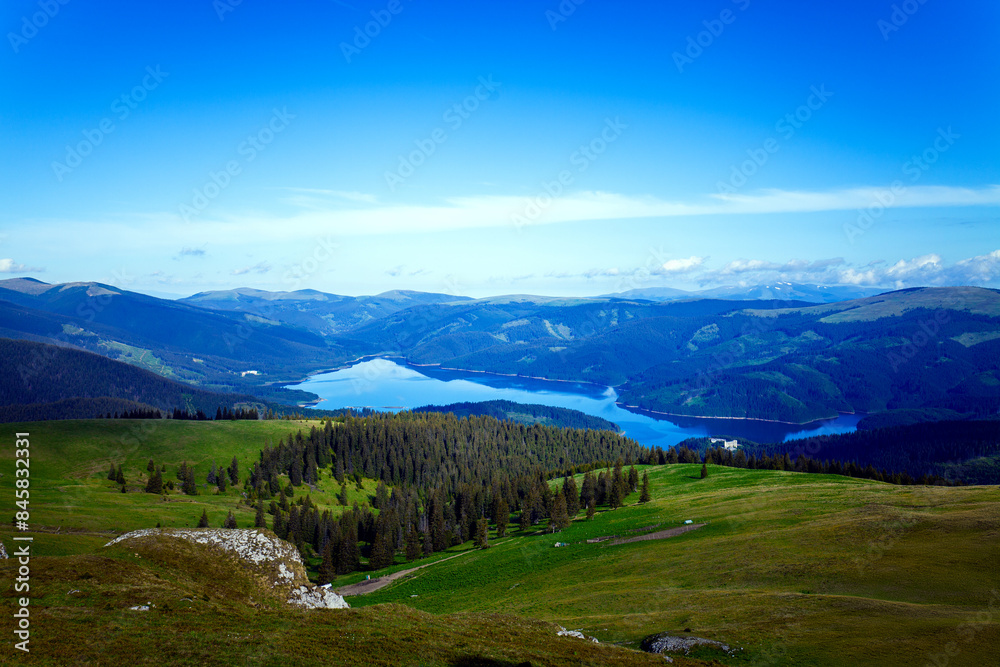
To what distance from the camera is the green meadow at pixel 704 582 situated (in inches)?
1023

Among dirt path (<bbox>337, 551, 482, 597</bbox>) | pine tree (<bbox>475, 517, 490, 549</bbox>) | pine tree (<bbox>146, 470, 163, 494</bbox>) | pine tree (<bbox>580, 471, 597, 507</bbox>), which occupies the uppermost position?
pine tree (<bbox>580, 471, 597, 507</bbox>)

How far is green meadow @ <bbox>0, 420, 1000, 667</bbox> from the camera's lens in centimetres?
2598

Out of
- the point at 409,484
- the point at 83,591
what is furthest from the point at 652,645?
the point at 409,484

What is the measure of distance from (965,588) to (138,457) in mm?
154051

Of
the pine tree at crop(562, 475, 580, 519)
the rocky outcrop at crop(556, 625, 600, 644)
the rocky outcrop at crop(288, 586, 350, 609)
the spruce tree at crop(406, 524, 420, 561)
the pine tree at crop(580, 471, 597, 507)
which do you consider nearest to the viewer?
the rocky outcrop at crop(556, 625, 600, 644)

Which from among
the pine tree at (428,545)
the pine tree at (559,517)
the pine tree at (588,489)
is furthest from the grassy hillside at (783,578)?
the pine tree at (588,489)

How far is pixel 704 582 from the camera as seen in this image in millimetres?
42875

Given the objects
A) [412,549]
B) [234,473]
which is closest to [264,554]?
[412,549]

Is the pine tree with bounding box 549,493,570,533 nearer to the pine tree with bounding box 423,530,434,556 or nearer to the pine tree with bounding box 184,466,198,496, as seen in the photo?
the pine tree with bounding box 423,530,434,556

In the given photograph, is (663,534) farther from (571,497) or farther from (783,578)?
→ (571,497)

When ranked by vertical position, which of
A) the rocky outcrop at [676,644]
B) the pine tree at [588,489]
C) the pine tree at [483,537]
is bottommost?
the pine tree at [483,537]

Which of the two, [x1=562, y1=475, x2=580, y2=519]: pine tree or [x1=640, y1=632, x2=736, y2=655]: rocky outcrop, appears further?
[x1=562, y1=475, x2=580, y2=519]: pine tree

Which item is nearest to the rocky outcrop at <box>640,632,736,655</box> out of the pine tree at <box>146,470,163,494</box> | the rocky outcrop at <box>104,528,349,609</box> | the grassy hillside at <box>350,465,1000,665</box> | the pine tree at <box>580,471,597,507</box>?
the grassy hillside at <box>350,465,1000,665</box>

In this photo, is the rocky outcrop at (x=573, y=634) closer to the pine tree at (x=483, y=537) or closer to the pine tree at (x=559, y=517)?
the pine tree at (x=559, y=517)
